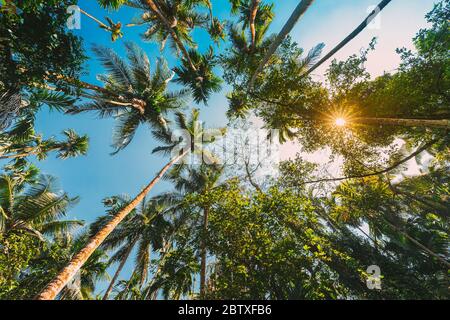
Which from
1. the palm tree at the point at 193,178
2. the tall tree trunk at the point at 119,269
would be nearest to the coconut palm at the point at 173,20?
the palm tree at the point at 193,178

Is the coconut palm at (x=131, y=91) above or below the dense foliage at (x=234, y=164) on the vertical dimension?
above

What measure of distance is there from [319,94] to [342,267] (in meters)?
7.42

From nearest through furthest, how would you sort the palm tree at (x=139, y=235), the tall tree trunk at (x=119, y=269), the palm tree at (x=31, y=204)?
the palm tree at (x=31, y=204)
the tall tree trunk at (x=119, y=269)
the palm tree at (x=139, y=235)

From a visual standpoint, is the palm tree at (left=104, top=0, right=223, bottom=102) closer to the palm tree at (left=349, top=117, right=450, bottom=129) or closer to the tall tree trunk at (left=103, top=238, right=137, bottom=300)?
the palm tree at (left=349, top=117, right=450, bottom=129)

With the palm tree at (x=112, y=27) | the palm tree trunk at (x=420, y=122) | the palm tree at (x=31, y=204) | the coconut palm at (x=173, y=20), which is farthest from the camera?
the coconut palm at (x=173, y=20)

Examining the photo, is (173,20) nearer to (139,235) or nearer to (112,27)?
(112,27)

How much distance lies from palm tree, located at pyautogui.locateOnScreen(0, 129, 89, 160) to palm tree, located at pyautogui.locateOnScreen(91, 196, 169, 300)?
14.0ft

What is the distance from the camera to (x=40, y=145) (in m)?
10.2

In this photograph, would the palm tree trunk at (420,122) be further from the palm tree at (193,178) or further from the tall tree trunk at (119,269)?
the tall tree trunk at (119,269)

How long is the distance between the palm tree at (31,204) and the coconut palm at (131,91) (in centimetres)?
376

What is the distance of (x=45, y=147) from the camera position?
1049cm

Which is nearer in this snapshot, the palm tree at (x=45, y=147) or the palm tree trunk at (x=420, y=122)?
the palm tree trunk at (x=420, y=122)

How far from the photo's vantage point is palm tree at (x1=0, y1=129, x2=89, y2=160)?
373 inches

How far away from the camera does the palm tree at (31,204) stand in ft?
29.3
